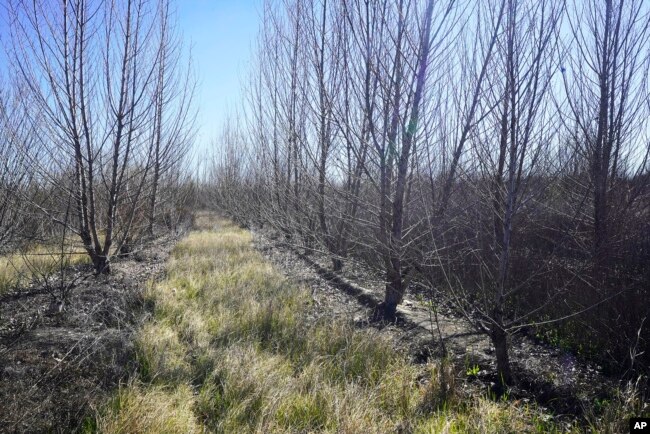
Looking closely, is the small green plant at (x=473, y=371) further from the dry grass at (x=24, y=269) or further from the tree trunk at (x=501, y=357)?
the dry grass at (x=24, y=269)

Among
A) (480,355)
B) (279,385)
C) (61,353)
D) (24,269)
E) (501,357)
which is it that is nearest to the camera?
(279,385)

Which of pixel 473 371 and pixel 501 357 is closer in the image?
pixel 501 357

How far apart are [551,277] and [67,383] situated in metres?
4.48

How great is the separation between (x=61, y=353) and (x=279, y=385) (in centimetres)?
162

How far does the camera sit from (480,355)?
3506 mm

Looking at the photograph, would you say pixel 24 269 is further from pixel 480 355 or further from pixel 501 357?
pixel 501 357

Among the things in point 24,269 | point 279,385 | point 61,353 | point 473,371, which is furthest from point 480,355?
point 24,269

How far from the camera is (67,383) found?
272cm

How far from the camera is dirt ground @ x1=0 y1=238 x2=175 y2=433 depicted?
7.84 feet

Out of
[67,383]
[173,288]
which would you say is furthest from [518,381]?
[173,288]

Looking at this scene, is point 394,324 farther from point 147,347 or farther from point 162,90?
point 162,90

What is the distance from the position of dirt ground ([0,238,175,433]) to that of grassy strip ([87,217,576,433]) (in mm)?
170

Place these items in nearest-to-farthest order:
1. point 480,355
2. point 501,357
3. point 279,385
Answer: point 279,385 → point 501,357 → point 480,355

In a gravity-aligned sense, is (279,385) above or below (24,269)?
below
